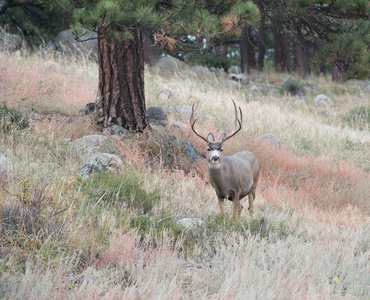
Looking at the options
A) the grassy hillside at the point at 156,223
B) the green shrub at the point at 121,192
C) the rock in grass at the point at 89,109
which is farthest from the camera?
the rock in grass at the point at 89,109

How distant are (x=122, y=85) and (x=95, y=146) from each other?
161 centimetres

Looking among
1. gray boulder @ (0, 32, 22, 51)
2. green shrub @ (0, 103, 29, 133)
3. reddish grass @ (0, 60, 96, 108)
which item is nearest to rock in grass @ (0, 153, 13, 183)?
green shrub @ (0, 103, 29, 133)

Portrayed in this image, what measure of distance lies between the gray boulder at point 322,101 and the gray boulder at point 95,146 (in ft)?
42.8

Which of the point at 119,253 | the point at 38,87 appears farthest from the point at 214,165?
the point at 38,87

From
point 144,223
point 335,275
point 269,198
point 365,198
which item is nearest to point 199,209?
point 144,223

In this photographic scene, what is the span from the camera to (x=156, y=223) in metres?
4.90

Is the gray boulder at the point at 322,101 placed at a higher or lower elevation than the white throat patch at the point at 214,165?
lower

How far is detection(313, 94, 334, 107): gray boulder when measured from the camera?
60.9 feet

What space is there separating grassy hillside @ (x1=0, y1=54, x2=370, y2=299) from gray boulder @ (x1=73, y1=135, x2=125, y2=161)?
17 cm

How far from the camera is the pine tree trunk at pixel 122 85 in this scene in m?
8.21

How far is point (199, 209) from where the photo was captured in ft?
19.2

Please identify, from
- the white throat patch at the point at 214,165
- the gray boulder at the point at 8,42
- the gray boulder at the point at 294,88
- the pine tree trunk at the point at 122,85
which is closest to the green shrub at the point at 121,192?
the white throat patch at the point at 214,165

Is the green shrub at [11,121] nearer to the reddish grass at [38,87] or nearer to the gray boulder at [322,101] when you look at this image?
the reddish grass at [38,87]

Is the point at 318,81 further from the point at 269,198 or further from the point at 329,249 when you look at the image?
the point at 329,249
